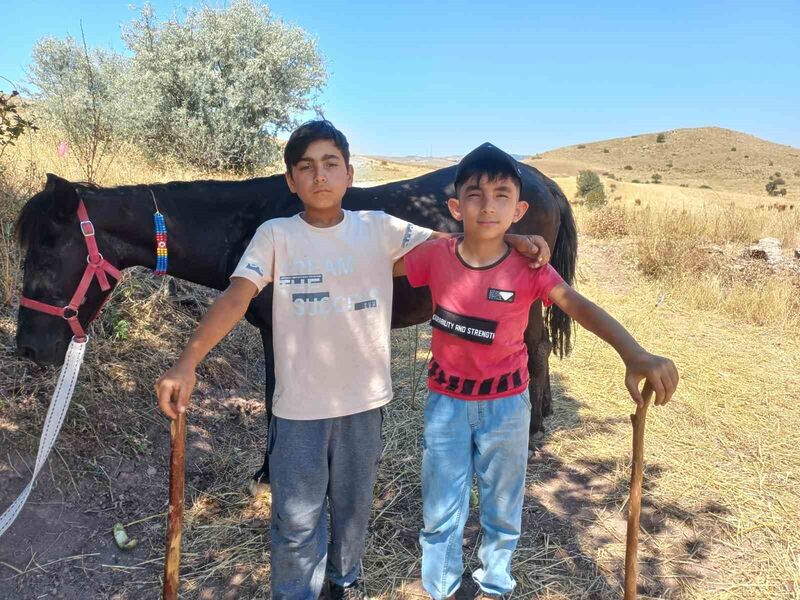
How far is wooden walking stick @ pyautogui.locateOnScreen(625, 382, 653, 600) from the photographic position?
1449 mm

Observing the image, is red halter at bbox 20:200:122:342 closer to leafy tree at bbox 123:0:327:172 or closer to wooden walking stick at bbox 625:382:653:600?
wooden walking stick at bbox 625:382:653:600

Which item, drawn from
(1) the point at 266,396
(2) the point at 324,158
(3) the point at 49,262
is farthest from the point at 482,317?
Answer: (3) the point at 49,262

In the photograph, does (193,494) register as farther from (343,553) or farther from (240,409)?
(343,553)

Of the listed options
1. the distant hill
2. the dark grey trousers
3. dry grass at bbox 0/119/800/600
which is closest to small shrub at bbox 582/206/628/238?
dry grass at bbox 0/119/800/600

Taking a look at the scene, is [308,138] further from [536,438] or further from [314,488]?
[536,438]

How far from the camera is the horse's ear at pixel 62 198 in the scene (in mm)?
2201

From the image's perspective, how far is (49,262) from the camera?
221 cm

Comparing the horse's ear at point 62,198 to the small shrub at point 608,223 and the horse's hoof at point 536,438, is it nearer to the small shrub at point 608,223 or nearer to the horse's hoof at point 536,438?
the horse's hoof at point 536,438

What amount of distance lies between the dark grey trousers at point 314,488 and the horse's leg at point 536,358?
168 centimetres

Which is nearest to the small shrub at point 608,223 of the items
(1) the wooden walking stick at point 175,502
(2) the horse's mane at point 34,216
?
(2) the horse's mane at point 34,216

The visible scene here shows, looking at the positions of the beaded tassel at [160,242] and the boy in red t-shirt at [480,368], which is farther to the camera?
the beaded tassel at [160,242]

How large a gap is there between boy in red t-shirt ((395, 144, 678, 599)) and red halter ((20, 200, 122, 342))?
1442 mm

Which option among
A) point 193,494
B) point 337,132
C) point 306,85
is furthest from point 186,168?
point 337,132

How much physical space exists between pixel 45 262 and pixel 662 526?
3.42 m
